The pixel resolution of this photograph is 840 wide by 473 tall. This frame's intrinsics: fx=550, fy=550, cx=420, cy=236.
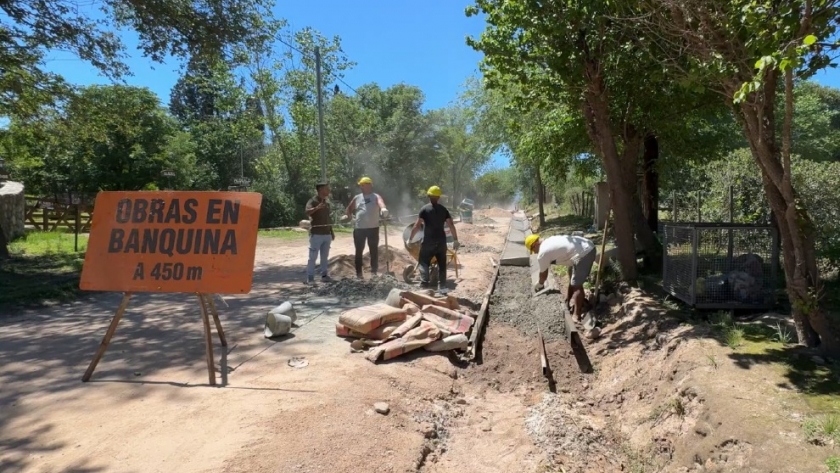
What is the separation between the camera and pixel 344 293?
8758 mm

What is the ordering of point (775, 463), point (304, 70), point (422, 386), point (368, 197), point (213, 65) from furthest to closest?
point (304, 70) → point (213, 65) → point (368, 197) → point (422, 386) → point (775, 463)

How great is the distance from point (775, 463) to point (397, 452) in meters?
2.45

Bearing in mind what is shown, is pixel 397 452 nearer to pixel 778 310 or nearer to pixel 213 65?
pixel 778 310

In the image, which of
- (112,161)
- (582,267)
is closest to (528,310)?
(582,267)

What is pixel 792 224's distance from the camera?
5023 millimetres

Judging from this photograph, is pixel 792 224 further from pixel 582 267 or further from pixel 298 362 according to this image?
pixel 298 362

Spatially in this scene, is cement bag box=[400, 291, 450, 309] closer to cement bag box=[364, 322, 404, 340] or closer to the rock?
the rock

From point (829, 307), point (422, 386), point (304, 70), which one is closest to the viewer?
point (422, 386)

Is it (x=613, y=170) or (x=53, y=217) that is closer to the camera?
(x=613, y=170)

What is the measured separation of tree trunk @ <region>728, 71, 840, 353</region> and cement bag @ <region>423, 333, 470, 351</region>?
3.29 metres

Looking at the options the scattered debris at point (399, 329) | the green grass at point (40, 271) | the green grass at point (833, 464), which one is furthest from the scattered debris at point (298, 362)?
the green grass at point (40, 271)

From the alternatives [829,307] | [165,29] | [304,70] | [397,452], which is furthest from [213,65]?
[304,70]

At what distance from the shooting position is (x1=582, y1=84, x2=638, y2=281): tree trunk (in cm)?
857

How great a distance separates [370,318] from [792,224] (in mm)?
4292
